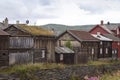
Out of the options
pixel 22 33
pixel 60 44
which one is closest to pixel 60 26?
pixel 60 44

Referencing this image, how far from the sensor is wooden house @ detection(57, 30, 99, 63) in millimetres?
50588

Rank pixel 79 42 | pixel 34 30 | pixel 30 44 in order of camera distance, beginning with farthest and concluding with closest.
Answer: pixel 79 42 < pixel 34 30 < pixel 30 44

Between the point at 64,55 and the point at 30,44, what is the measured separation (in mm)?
7574

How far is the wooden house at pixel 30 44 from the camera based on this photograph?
3766 cm

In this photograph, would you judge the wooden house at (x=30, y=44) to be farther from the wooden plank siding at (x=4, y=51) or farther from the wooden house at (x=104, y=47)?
the wooden house at (x=104, y=47)

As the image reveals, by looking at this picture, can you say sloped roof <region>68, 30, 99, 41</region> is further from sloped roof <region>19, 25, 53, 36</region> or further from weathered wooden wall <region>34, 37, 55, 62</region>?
sloped roof <region>19, 25, 53, 36</region>

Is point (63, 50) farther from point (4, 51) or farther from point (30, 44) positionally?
point (4, 51)

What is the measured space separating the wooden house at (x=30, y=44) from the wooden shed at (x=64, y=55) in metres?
1.38

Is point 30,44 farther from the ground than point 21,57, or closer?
farther from the ground

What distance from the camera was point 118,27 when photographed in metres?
78.1

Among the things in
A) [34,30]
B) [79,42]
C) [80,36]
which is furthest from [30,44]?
[80,36]

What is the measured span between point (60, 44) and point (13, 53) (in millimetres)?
16866

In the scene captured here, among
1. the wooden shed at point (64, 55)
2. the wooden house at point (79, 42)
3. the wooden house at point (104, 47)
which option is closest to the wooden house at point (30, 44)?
the wooden shed at point (64, 55)

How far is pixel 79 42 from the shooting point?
5122 cm
